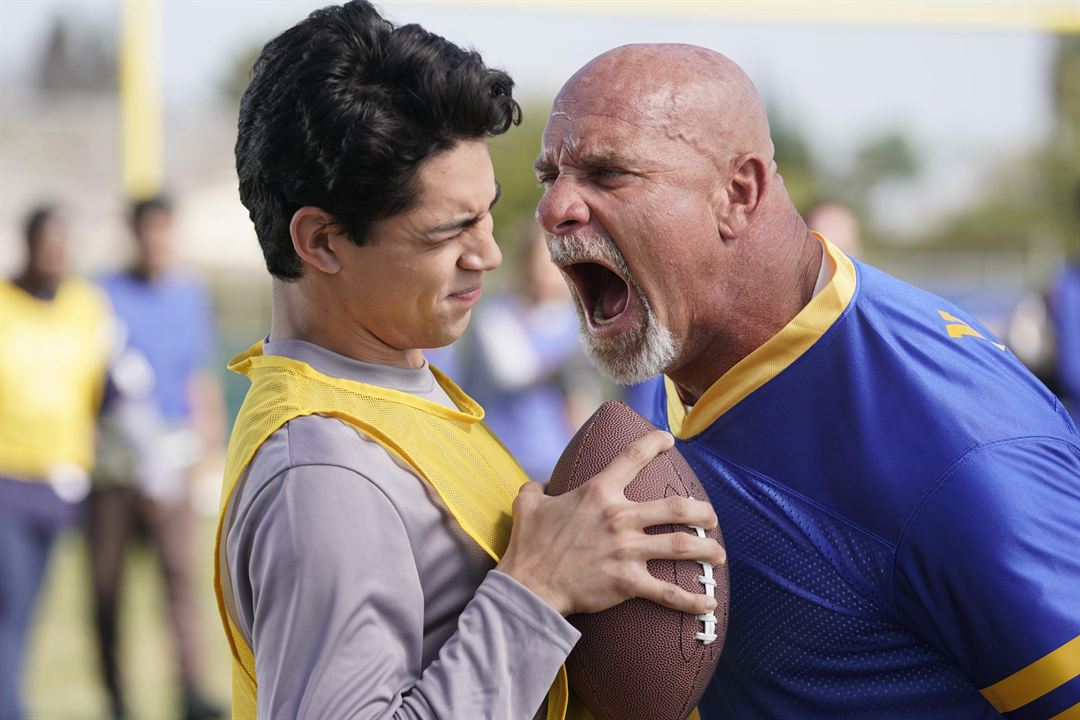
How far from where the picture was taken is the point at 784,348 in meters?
1.94

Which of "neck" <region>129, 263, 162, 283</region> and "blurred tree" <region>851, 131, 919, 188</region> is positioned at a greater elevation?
"neck" <region>129, 263, 162, 283</region>

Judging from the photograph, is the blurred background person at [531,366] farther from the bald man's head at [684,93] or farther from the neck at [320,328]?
the neck at [320,328]

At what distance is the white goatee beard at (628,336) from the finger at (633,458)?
0.87ft

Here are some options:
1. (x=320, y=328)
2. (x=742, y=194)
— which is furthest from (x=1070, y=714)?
(x=320, y=328)

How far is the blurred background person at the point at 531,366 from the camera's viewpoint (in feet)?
16.4

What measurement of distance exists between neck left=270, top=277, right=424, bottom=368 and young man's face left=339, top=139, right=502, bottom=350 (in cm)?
2

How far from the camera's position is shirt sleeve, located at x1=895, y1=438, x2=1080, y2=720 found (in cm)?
166

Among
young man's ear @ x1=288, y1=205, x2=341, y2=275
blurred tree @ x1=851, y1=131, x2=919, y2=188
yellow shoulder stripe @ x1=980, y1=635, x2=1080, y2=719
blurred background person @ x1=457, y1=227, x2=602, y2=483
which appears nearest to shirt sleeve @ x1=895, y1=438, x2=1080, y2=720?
yellow shoulder stripe @ x1=980, y1=635, x2=1080, y2=719

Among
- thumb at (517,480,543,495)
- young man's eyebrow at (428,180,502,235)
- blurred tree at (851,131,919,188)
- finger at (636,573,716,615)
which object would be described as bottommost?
blurred tree at (851,131,919,188)

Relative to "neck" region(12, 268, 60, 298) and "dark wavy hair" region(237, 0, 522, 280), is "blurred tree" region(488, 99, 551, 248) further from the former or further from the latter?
"dark wavy hair" region(237, 0, 522, 280)

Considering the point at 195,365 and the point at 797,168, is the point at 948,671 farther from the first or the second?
the point at 797,168

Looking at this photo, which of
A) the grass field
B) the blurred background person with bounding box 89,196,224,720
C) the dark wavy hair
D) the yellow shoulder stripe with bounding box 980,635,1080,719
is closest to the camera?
the dark wavy hair

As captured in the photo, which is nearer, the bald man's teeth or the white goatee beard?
the white goatee beard

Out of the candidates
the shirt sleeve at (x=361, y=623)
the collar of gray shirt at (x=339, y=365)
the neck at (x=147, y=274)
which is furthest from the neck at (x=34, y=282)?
the shirt sleeve at (x=361, y=623)
